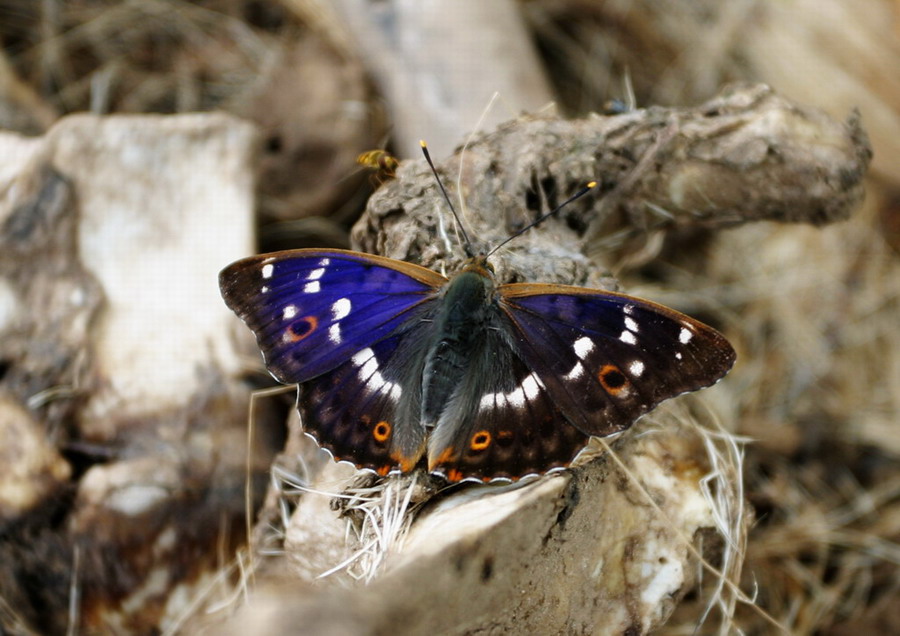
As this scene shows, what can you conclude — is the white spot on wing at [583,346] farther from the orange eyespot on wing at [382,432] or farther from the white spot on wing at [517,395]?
the orange eyespot on wing at [382,432]

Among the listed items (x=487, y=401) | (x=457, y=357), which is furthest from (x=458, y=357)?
(x=487, y=401)

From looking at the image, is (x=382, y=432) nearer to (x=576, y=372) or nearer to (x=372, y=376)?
(x=372, y=376)

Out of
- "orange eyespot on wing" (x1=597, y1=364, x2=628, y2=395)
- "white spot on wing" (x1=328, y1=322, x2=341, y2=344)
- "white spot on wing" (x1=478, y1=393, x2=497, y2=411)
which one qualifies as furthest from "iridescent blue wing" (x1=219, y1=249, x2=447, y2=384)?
"orange eyespot on wing" (x1=597, y1=364, x2=628, y2=395)

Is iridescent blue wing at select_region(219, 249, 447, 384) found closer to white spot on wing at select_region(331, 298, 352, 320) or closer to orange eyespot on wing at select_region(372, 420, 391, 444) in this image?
white spot on wing at select_region(331, 298, 352, 320)

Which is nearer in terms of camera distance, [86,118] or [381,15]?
[86,118]

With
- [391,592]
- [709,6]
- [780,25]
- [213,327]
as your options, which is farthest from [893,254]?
[391,592]

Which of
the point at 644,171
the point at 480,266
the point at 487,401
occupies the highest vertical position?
the point at 644,171

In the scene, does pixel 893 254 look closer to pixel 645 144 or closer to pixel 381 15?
pixel 645 144
